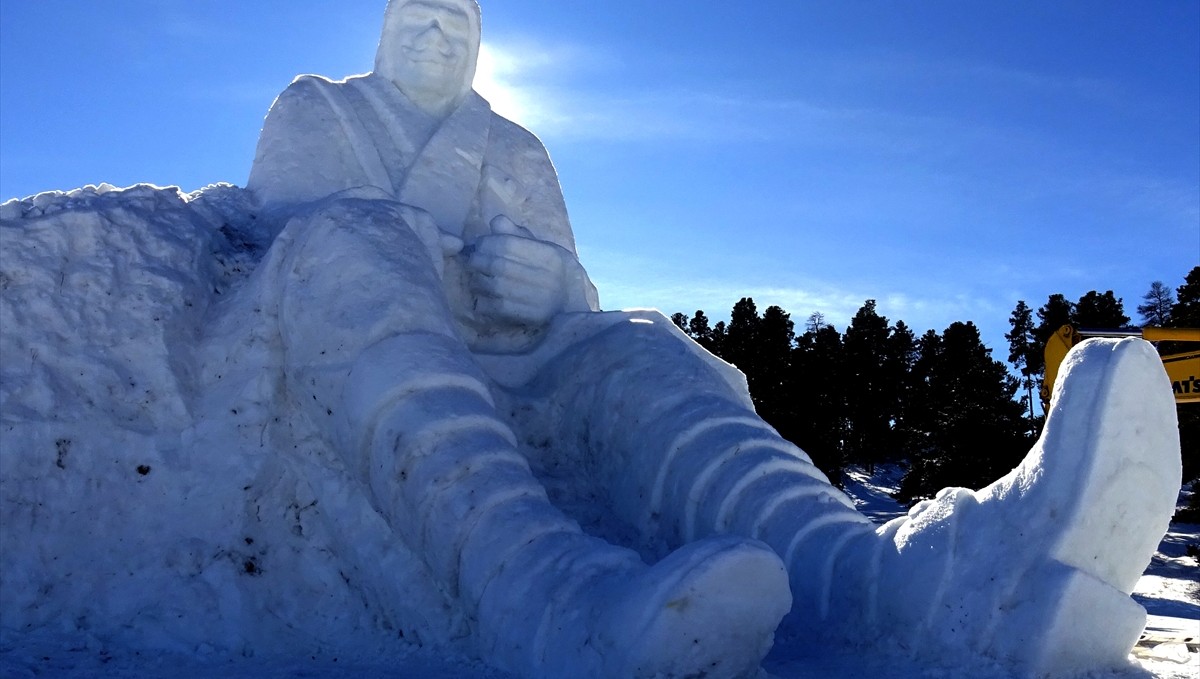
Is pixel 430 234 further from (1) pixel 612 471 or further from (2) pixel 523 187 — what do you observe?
(2) pixel 523 187

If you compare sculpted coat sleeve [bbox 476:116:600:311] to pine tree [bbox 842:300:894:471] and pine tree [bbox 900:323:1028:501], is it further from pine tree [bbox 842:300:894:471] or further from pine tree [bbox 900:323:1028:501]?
pine tree [bbox 842:300:894:471]

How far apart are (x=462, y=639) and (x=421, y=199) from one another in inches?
97.0

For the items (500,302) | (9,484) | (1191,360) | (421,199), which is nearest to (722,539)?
(500,302)

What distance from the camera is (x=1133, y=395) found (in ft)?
9.56

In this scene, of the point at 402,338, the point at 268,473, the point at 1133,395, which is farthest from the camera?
the point at 268,473

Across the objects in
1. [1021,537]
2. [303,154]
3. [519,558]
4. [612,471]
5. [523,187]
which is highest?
[523,187]

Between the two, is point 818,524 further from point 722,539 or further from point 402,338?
point 402,338

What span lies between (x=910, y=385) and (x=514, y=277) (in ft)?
73.9

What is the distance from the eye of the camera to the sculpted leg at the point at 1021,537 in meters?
2.90

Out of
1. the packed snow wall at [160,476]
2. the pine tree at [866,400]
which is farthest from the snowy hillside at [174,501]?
the pine tree at [866,400]


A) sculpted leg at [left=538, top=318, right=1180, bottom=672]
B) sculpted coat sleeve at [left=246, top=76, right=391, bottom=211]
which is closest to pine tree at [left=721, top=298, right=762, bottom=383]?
sculpted coat sleeve at [left=246, top=76, right=391, bottom=211]

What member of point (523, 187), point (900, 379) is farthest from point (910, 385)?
point (523, 187)

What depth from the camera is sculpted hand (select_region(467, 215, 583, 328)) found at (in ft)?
14.9

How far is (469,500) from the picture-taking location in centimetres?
312
